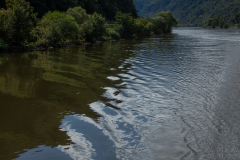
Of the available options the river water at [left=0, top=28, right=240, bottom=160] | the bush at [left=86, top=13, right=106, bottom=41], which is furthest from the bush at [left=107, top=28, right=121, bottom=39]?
the river water at [left=0, top=28, right=240, bottom=160]

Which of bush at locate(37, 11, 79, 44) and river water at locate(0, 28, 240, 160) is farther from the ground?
bush at locate(37, 11, 79, 44)

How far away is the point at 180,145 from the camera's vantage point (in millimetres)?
5875

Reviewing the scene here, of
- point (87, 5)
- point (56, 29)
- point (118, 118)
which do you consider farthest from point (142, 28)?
point (118, 118)

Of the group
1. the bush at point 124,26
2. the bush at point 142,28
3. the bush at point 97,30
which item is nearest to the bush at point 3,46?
the bush at point 97,30

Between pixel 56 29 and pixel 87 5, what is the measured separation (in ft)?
210

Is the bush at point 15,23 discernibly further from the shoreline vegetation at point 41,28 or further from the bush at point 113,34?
the bush at point 113,34

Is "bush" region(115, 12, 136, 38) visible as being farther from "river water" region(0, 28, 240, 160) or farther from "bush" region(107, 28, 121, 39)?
"river water" region(0, 28, 240, 160)

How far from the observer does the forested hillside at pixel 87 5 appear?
6312 centimetres

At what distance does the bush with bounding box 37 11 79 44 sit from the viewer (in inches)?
1265

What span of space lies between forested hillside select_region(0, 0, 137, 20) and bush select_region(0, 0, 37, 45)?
2715cm

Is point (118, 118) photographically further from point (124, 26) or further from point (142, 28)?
point (142, 28)

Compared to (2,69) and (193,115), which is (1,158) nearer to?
(193,115)

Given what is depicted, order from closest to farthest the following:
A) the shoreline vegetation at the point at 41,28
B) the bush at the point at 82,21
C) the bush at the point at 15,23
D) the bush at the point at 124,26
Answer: the bush at the point at 15,23, the shoreline vegetation at the point at 41,28, the bush at the point at 82,21, the bush at the point at 124,26

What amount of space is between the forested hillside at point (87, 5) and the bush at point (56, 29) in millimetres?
23442
